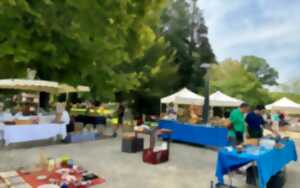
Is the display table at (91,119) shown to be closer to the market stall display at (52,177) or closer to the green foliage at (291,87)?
the market stall display at (52,177)

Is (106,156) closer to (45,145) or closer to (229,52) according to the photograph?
(45,145)

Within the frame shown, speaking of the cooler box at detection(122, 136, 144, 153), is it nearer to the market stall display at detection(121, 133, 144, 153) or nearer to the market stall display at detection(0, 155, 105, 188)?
the market stall display at detection(121, 133, 144, 153)

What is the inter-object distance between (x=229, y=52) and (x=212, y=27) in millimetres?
17288

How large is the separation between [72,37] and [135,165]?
17.9 ft

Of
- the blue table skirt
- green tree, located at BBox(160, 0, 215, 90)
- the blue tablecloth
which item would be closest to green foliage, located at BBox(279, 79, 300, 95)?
green tree, located at BBox(160, 0, 215, 90)

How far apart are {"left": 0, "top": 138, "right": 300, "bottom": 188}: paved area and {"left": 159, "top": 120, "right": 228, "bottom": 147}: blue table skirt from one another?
0.37m

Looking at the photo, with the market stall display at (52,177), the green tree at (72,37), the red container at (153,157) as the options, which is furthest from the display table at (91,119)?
the market stall display at (52,177)

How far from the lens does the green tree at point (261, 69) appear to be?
200ft

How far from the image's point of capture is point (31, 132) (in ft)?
29.9

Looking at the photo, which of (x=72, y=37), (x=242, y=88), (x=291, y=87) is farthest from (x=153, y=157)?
(x=291, y=87)

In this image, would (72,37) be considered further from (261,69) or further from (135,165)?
(261,69)

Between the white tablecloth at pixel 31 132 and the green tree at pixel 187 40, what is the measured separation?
12665mm

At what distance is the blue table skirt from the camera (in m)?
9.62

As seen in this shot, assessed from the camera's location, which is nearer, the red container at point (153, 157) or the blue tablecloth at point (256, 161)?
the blue tablecloth at point (256, 161)
